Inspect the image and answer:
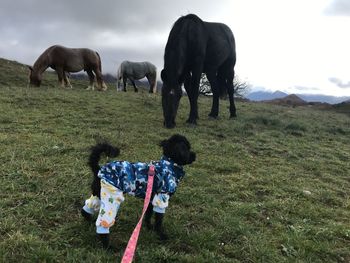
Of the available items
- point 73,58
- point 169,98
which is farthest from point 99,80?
point 169,98

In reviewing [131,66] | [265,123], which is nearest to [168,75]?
[265,123]

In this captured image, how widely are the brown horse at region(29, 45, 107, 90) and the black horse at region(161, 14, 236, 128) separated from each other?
31.8ft

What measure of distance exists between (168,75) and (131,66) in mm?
15296

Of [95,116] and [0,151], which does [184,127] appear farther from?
[0,151]

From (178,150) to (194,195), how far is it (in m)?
1.89

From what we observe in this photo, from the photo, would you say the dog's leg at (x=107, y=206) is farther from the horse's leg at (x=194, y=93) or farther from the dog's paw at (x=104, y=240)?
the horse's leg at (x=194, y=93)

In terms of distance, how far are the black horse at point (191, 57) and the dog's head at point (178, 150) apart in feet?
21.8

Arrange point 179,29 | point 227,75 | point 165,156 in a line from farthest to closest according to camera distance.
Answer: point 227,75
point 179,29
point 165,156

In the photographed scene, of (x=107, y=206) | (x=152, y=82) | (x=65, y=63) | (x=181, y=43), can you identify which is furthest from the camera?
(x=152, y=82)

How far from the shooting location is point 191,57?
12.3m

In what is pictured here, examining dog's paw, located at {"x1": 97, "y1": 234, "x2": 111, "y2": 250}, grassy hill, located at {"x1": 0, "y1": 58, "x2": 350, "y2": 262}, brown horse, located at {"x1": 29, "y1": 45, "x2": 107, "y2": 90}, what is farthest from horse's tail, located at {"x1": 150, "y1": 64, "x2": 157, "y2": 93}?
dog's paw, located at {"x1": 97, "y1": 234, "x2": 111, "y2": 250}

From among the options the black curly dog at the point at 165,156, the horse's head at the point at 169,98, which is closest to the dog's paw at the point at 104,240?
the black curly dog at the point at 165,156

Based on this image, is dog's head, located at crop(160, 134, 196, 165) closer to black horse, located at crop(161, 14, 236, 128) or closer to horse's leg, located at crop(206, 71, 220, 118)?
black horse, located at crop(161, 14, 236, 128)

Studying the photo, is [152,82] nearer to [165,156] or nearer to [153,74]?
[153,74]
